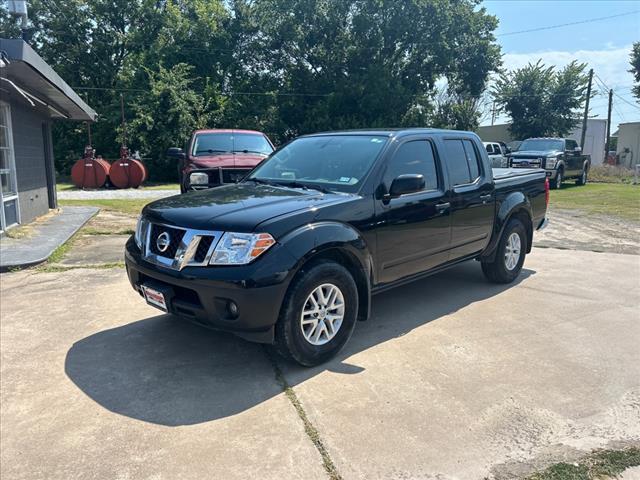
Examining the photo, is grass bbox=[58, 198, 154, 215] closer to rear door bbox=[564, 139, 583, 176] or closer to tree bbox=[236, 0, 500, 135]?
rear door bbox=[564, 139, 583, 176]

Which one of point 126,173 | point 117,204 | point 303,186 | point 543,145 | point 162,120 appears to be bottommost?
point 117,204

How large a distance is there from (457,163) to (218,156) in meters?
5.30

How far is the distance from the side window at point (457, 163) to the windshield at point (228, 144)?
503 cm

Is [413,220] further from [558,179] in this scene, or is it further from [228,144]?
[558,179]

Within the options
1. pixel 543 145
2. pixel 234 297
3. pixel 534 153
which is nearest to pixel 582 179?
pixel 543 145

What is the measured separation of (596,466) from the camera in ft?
8.89

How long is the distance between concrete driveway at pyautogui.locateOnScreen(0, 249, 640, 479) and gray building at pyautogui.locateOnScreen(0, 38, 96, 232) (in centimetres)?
424

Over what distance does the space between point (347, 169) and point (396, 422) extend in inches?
88.3

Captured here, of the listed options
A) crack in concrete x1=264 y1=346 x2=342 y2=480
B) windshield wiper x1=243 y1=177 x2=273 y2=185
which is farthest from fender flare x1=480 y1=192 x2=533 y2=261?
crack in concrete x1=264 y1=346 x2=342 y2=480

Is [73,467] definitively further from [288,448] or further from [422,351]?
[422,351]

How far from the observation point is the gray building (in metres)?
7.91

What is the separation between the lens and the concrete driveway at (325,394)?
9.01 feet

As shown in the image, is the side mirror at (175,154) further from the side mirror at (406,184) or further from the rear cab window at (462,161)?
the side mirror at (406,184)

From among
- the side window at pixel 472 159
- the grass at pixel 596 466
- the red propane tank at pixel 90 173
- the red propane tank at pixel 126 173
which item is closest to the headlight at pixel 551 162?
the side window at pixel 472 159
